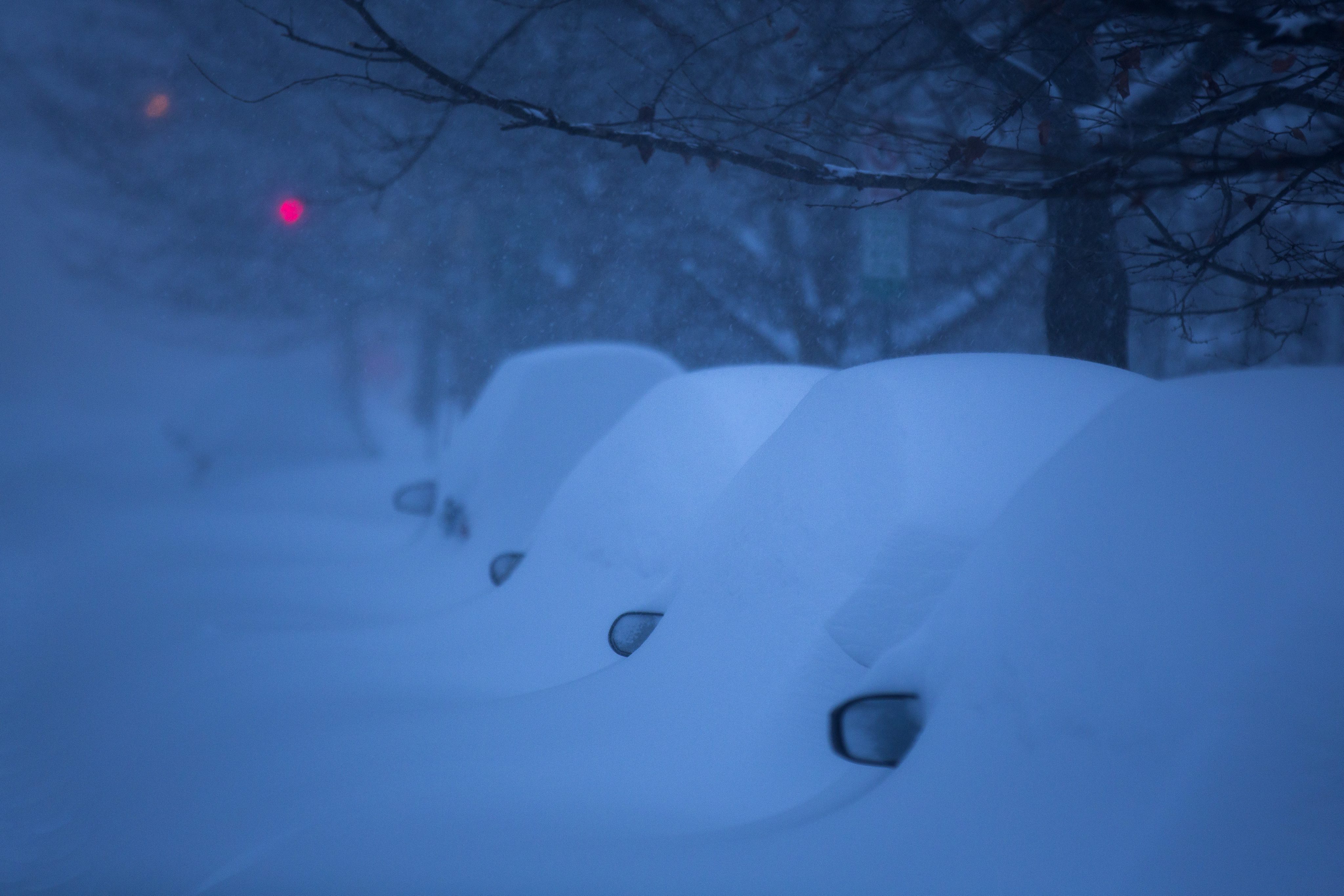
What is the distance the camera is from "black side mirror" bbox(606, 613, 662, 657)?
11.9 ft

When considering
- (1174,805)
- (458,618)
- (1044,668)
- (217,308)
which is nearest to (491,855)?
(1044,668)

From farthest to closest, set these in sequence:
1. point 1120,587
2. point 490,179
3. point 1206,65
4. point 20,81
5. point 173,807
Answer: point 490,179, point 20,81, point 1206,65, point 173,807, point 1120,587

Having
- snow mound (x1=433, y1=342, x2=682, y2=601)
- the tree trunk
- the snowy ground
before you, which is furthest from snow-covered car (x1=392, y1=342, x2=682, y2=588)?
the tree trunk

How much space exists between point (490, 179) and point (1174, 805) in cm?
1602

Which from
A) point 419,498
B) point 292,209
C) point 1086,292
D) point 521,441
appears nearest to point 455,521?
point 521,441

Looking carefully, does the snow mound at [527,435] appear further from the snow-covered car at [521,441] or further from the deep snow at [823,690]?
the deep snow at [823,690]

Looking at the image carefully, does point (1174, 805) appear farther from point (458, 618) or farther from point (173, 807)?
point (458, 618)

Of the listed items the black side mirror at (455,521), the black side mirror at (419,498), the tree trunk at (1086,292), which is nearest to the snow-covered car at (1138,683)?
the tree trunk at (1086,292)

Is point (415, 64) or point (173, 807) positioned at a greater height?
point (415, 64)

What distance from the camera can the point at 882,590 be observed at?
98.7 inches

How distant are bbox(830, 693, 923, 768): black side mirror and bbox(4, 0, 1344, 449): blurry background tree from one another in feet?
7.81

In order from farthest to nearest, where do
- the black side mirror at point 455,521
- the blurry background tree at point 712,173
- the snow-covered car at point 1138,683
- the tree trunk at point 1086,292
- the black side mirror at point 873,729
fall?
the black side mirror at point 455,521 < the tree trunk at point 1086,292 < the blurry background tree at point 712,173 < the black side mirror at point 873,729 < the snow-covered car at point 1138,683

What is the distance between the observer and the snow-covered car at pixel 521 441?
7.16 metres

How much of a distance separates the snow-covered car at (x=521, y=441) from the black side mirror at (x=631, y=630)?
302 centimetres
